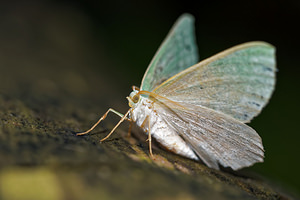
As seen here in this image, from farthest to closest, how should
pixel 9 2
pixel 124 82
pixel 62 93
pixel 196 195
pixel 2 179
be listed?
pixel 9 2
pixel 124 82
pixel 62 93
pixel 196 195
pixel 2 179

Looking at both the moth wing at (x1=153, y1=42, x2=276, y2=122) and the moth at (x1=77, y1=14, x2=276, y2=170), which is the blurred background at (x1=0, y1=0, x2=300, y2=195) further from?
the moth wing at (x1=153, y1=42, x2=276, y2=122)

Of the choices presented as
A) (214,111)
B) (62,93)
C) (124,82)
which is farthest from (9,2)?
(214,111)

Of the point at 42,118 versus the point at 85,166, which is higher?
the point at 42,118

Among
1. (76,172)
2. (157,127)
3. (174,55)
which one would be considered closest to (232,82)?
(157,127)

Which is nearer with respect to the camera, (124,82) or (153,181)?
(153,181)

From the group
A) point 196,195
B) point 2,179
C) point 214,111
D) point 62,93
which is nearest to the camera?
point 2,179

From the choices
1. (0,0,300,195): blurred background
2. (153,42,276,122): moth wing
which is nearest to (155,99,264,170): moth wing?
(153,42,276,122): moth wing

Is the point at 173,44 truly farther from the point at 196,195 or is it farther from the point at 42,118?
the point at 196,195

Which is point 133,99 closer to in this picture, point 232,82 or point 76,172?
point 232,82
